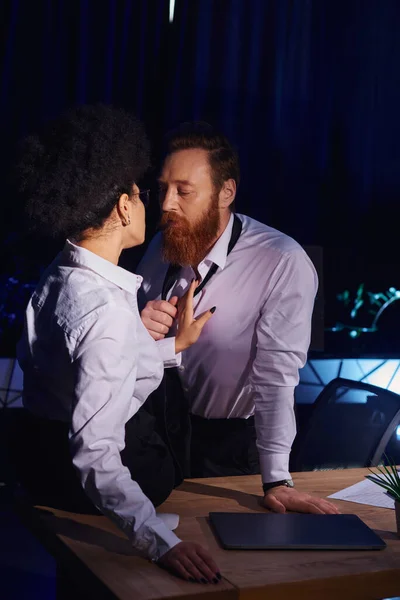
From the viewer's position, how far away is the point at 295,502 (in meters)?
1.63

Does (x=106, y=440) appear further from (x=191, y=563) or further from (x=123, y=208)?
(x=123, y=208)

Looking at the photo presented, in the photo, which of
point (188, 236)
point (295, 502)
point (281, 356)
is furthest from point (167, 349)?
point (295, 502)

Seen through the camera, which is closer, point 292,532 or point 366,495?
point 292,532

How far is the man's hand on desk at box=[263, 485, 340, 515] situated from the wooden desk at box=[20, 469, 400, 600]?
8cm

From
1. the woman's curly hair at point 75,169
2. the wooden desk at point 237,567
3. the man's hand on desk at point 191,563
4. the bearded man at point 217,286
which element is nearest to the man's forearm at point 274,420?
the bearded man at point 217,286

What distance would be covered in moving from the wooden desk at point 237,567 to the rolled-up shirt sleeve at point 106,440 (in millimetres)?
70

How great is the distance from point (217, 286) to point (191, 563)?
118 centimetres

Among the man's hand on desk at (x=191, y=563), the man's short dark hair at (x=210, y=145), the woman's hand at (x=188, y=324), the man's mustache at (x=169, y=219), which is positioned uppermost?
the man's short dark hair at (x=210, y=145)

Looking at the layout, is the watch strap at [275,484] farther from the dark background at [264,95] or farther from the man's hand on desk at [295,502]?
the dark background at [264,95]

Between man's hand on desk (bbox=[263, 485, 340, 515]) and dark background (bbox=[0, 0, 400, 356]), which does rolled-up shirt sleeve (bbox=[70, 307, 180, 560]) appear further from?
dark background (bbox=[0, 0, 400, 356])

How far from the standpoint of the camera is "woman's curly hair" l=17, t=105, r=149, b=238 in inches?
54.9

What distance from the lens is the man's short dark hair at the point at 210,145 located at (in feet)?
7.64

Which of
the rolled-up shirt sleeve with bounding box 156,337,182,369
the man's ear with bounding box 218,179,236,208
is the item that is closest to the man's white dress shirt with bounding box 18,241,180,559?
the rolled-up shirt sleeve with bounding box 156,337,182,369

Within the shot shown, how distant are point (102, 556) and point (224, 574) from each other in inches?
8.6
